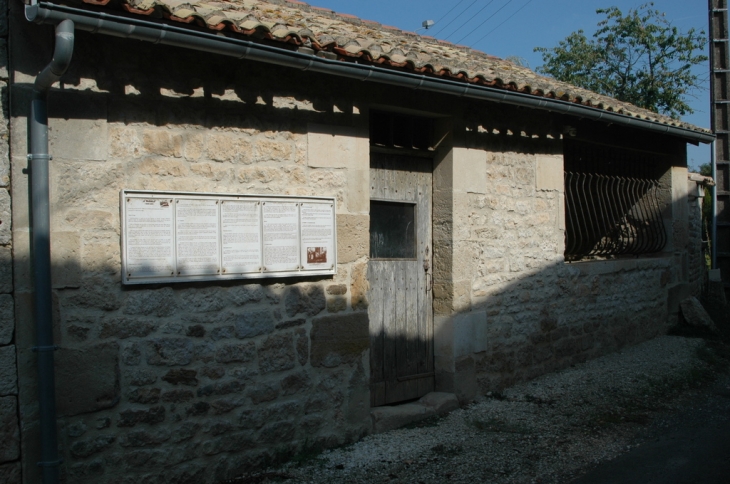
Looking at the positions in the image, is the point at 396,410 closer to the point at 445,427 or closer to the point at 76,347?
the point at 445,427

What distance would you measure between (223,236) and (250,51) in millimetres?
1121

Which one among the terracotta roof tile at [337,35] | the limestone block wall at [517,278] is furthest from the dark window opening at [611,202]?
the terracotta roof tile at [337,35]

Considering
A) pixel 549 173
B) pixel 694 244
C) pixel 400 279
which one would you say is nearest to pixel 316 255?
pixel 400 279

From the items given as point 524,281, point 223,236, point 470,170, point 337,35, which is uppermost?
point 337,35

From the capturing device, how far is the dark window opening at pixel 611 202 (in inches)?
275

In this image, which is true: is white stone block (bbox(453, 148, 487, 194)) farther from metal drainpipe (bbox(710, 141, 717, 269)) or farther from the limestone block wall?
metal drainpipe (bbox(710, 141, 717, 269))

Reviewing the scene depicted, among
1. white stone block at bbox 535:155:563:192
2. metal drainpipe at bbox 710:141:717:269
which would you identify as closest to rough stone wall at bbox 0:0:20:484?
white stone block at bbox 535:155:563:192

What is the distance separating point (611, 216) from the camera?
299 inches

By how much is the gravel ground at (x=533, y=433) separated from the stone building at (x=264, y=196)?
0.81ft

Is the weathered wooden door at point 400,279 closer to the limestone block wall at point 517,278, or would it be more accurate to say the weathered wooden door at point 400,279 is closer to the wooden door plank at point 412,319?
the wooden door plank at point 412,319

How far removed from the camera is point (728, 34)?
10625 mm

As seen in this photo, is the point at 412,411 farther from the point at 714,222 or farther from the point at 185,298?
the point at 714,222

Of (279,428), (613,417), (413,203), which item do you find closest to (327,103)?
(413,203)

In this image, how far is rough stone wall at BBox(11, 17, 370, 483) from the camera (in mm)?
3488
